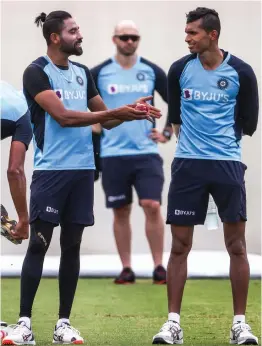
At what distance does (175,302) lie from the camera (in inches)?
274

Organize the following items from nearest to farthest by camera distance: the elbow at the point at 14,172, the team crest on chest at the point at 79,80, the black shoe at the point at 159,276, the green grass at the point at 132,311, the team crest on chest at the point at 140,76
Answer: the elbow at the point at 14,172, the team crest on chest at the point at 79,80, the green grass at the point at 132,311, the black shoe at the point at 159,276, the team crest on chest at the point at 140,76

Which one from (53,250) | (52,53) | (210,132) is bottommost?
(53,250)

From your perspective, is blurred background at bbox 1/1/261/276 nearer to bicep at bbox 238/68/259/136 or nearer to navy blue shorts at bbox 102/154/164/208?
navy blue shorts at bbox 102/154/164/208

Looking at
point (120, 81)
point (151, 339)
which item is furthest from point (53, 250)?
point (151, 339)

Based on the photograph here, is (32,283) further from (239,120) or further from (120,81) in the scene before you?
(120,81)

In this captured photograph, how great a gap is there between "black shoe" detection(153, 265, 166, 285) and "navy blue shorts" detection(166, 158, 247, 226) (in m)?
3.33

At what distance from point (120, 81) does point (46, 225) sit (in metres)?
3.76

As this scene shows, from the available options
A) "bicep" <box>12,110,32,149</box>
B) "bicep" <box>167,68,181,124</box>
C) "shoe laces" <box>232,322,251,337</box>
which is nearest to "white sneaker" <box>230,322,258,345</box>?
"shoe laces" <box>232,322,251,337</box>

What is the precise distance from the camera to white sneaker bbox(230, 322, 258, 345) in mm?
6824

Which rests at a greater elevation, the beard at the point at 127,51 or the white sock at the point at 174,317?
the beard at the point at 127,51

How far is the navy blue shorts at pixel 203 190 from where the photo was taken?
6945 millimetres

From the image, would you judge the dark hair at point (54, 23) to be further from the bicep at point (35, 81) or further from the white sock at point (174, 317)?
the white sock at point (174, 317)

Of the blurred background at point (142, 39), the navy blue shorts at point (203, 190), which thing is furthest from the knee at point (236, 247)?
the blurred background at point (142, 39)

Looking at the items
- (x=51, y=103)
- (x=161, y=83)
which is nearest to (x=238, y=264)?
(x=51, y=103)
